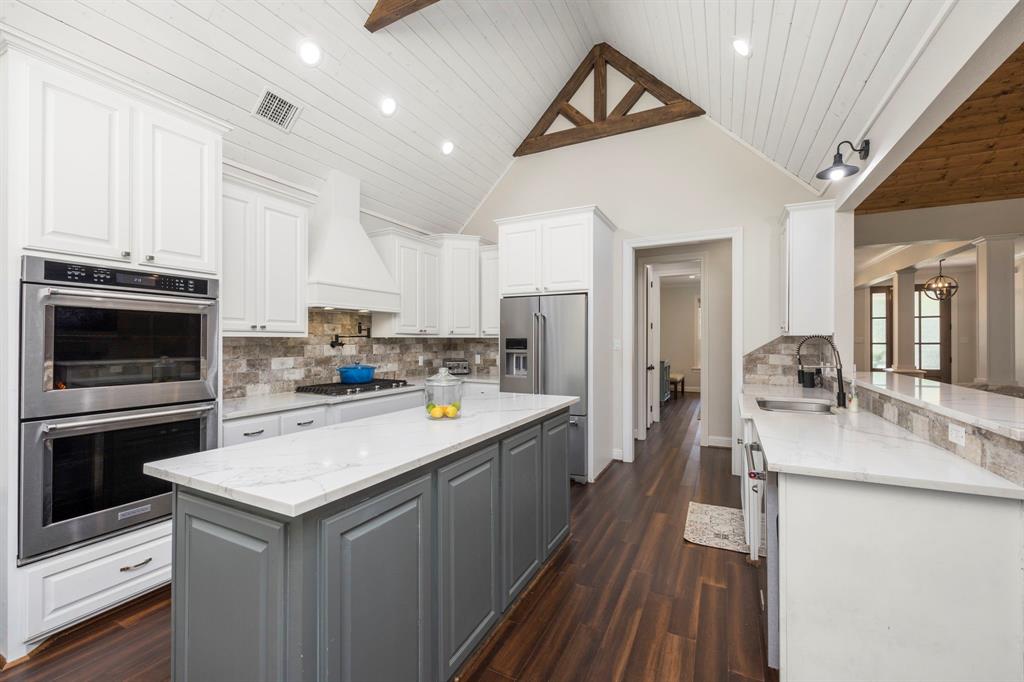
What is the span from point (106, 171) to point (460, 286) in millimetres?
3291

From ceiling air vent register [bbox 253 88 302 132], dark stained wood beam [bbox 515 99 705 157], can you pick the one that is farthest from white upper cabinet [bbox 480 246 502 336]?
ceiling air vent register [bbox 253 88 302 132]

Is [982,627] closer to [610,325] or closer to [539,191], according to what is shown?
[610,325]

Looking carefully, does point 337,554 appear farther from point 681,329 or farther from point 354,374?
point 681,329

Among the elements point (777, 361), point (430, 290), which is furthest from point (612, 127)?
point (777, 361)

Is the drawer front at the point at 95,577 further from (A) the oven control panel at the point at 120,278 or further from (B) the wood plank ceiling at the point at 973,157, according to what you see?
(B) the wood plank ceiling at the point at 973,157

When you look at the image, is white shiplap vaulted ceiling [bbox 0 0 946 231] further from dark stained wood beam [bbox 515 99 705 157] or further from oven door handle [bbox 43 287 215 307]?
oven door handle [bbox 43 287 215 307]

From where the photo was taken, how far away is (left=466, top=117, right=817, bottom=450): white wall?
4.27 metres

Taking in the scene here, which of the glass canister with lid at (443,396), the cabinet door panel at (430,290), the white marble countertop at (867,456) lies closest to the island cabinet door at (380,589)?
the glass canister with lid at (443,396)

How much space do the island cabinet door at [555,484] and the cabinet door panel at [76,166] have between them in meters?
2.43

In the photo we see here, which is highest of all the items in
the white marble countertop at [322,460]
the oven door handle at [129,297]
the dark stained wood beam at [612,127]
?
the dark stained wood beam at [612,127]

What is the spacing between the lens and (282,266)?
345cm

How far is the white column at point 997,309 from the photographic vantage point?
4977 mm

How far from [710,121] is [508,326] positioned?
9.30 feet

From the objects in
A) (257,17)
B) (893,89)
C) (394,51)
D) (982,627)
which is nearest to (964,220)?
(893,89)
